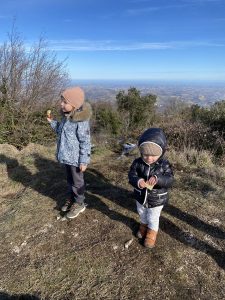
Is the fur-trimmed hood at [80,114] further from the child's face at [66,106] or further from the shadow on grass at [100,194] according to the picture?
the shadow on grass at [100,194]

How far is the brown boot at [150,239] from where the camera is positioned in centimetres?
342

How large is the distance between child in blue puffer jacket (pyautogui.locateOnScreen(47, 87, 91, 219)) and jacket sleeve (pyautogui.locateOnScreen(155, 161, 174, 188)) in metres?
1.02

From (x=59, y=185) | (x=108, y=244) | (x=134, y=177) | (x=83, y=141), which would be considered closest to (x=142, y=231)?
(x=108, y=244)

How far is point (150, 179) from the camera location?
314 cm

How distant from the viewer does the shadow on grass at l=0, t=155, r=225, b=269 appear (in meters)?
3.62

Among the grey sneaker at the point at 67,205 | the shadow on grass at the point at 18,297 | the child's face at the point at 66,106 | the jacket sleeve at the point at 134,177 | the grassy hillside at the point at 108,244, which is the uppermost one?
the child's face at the point at 66,106

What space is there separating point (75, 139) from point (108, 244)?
129 cm

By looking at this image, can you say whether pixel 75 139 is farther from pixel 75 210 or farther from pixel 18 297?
pixel 18 297

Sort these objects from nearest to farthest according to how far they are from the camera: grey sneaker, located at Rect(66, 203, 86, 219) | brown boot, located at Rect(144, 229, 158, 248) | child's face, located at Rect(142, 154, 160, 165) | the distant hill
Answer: child's face, located at Rect(142, 154, 160, 165)
brown boot, located at Rect(144, 229, 158, 248)
grey sneaker, located at Rect(66, 203, 86, 219)
the distant hill

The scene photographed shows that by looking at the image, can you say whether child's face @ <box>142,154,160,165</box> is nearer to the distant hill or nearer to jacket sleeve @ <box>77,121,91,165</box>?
jacket sleeve @ <box>77,121,91,165</box>

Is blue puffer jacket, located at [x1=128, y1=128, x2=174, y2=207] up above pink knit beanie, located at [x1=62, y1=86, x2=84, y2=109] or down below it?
below

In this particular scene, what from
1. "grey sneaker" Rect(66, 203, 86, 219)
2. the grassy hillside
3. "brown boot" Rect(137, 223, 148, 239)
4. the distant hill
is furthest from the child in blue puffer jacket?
the distant hill

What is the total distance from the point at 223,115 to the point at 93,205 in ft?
26.9

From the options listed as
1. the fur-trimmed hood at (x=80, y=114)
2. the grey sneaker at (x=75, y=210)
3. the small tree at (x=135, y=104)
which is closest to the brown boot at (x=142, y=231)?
the grey sneaker at (x=75, y=210)
